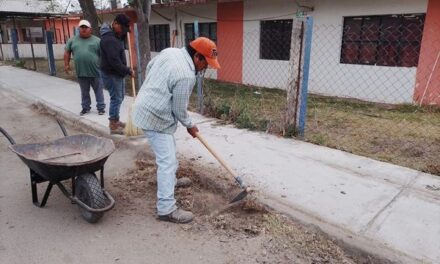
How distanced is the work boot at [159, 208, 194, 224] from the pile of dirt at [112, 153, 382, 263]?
69mm

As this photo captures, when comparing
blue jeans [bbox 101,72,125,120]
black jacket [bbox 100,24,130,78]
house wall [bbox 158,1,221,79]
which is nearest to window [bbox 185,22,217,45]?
house wall [bbox 158,1,221,79]

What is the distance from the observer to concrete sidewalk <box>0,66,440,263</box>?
2.94m

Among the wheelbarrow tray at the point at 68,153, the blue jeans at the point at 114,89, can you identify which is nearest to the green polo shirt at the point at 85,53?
the blue jeans at the point at 114,89

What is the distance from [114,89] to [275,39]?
7311 millimetres

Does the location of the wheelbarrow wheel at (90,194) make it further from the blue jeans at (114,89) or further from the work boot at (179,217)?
the blue jeans at (114,89)

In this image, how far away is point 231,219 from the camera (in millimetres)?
3328

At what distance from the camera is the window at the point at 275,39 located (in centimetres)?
1150

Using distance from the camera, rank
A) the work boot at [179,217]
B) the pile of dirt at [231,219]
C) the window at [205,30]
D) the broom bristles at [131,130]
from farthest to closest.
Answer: the window at [205,30]
the broom bristles at [131,130]
the work boot at [179,217]
the pile of dirt at [231,219]

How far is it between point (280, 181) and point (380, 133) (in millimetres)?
3156

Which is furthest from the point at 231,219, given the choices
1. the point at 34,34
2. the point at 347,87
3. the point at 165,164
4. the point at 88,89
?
the point at 34,34

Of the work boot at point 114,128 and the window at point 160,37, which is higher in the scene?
the window at point 160,37

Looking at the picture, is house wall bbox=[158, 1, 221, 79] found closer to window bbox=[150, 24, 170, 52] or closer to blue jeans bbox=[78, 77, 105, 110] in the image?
window bbox=[150, 24, 170, 52]

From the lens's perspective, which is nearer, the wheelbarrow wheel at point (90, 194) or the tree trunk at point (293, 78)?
the wheelbarrow wheel at point (90, 194)

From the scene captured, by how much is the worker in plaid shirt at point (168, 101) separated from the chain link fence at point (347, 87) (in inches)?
97.2
